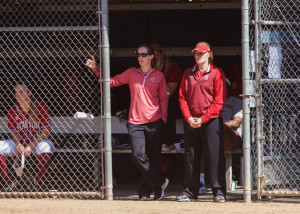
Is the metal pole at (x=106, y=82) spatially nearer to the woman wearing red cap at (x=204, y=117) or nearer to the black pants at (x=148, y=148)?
the black pants at (x=148, y=148)

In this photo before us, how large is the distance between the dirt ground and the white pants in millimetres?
679

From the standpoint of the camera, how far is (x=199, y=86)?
709 cm

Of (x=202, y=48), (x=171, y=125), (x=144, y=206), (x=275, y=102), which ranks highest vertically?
(x=202, y=48)

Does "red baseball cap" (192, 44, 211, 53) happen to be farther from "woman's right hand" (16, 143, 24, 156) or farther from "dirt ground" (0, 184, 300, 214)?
"woman's right hand" (16, 143, 24, 156)

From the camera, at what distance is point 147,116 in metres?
7.23

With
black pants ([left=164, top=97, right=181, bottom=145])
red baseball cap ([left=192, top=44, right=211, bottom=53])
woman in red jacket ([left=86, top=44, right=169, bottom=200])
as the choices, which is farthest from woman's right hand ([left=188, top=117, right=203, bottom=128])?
black pants ([left=164, top=97, right=181, bottom=145])

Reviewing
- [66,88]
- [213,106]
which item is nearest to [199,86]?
[213,106]

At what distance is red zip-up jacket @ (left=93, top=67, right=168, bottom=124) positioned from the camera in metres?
7.26

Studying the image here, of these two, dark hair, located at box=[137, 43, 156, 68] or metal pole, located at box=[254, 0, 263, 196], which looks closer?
metal pole, located at box=[254, 0, 263, 196]

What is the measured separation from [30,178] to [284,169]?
3.25m

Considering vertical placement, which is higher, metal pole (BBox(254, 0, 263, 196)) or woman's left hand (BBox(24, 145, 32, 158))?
metal pole (BBox(254, 0, 263, 196))

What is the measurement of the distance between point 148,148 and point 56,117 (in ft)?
7.33

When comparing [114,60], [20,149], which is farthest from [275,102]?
[20,149]

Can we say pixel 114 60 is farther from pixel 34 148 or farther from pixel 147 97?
pixel 147 97
